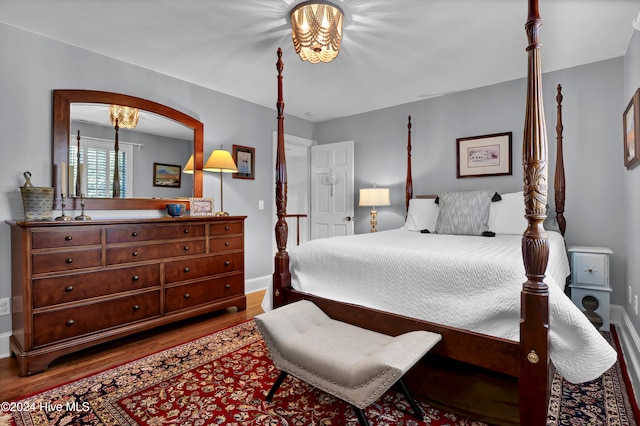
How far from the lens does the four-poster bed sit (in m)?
1.30

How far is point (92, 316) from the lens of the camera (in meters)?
2.33

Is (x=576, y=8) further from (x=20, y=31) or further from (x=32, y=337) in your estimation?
(x=32, y=337)

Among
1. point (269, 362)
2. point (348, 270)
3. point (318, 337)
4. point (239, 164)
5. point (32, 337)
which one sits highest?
point (239, 164)

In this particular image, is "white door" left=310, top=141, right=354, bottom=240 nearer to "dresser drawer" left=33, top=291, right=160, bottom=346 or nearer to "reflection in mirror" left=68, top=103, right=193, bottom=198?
"reflection in mirror" left=68, top=103, right=193, bottom=198

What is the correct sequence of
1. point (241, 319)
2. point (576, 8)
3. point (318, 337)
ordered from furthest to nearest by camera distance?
point (241, 319) < point (576, 8) < point (318, 337)

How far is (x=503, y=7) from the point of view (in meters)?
2.11

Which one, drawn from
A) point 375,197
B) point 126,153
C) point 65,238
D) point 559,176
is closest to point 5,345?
point 65,238

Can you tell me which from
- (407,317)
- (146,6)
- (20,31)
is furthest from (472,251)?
(20,31)

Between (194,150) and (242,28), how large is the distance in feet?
4.89

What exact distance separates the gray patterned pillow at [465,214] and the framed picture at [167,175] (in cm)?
262

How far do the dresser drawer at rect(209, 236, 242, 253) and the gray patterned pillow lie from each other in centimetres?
197

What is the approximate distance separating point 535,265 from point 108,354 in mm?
2751

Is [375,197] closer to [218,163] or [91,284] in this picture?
[218,163]

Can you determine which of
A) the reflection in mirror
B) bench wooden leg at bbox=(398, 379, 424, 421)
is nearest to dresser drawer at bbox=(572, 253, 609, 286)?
bench wooden leg at bbox=(398, 379, 424, 421)
